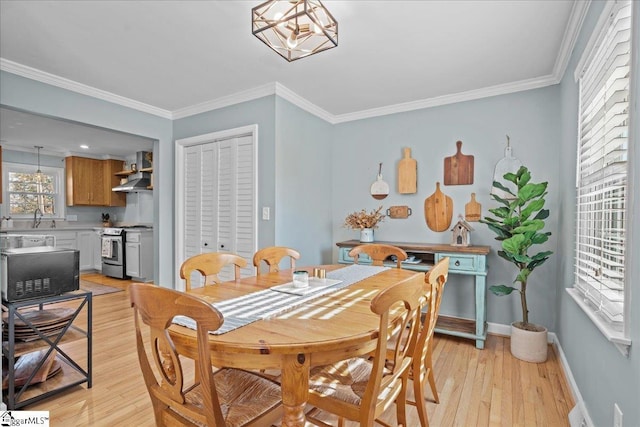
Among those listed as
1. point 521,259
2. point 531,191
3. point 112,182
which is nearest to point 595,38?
point 531,191

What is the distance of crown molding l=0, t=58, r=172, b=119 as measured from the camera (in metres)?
2.85

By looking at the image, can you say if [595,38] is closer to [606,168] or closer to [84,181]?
[606,168]

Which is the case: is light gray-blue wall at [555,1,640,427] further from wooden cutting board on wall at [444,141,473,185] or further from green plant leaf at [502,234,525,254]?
wooden cutting board on wall at [444,141,473,185]

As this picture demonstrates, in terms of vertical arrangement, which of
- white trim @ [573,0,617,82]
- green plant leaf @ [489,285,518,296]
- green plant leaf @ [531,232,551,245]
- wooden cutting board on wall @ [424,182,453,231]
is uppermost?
white trim @ [573,0,617,82]

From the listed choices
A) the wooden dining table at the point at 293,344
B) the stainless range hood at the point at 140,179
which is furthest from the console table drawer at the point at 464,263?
the stainless range hood at the point at 140,179

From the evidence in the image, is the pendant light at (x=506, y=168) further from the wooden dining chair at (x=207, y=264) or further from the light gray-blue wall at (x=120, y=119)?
the light gray-blue wall at (x=120, y=119)

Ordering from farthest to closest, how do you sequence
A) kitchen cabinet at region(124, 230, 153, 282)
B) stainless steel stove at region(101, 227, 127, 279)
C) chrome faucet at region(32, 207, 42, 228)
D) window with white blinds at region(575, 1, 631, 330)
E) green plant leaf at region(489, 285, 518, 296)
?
chrome faucet at region(32, 207, 42, 228)
stainless steel stove at region(101, 227, 127, 279)
kitchen cabinet at region(124, 230, 153, 282)
green plant leaf at region(489, 285, 518, 296)
window with white blinds at region(575, 1, 631, 330)

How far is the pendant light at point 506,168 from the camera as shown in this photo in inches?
126

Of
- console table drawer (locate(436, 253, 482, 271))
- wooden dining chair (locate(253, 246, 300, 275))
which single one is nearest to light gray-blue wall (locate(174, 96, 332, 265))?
wooden dining chair (locate(253, 246, 300, 275))

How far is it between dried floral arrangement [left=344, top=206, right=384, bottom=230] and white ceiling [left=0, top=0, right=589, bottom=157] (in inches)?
48.8

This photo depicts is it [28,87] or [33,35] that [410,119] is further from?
[28,87]

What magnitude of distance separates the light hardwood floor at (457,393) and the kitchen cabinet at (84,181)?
4531 mm

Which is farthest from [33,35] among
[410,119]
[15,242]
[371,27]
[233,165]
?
[410,119]

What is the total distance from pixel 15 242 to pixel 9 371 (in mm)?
2141
